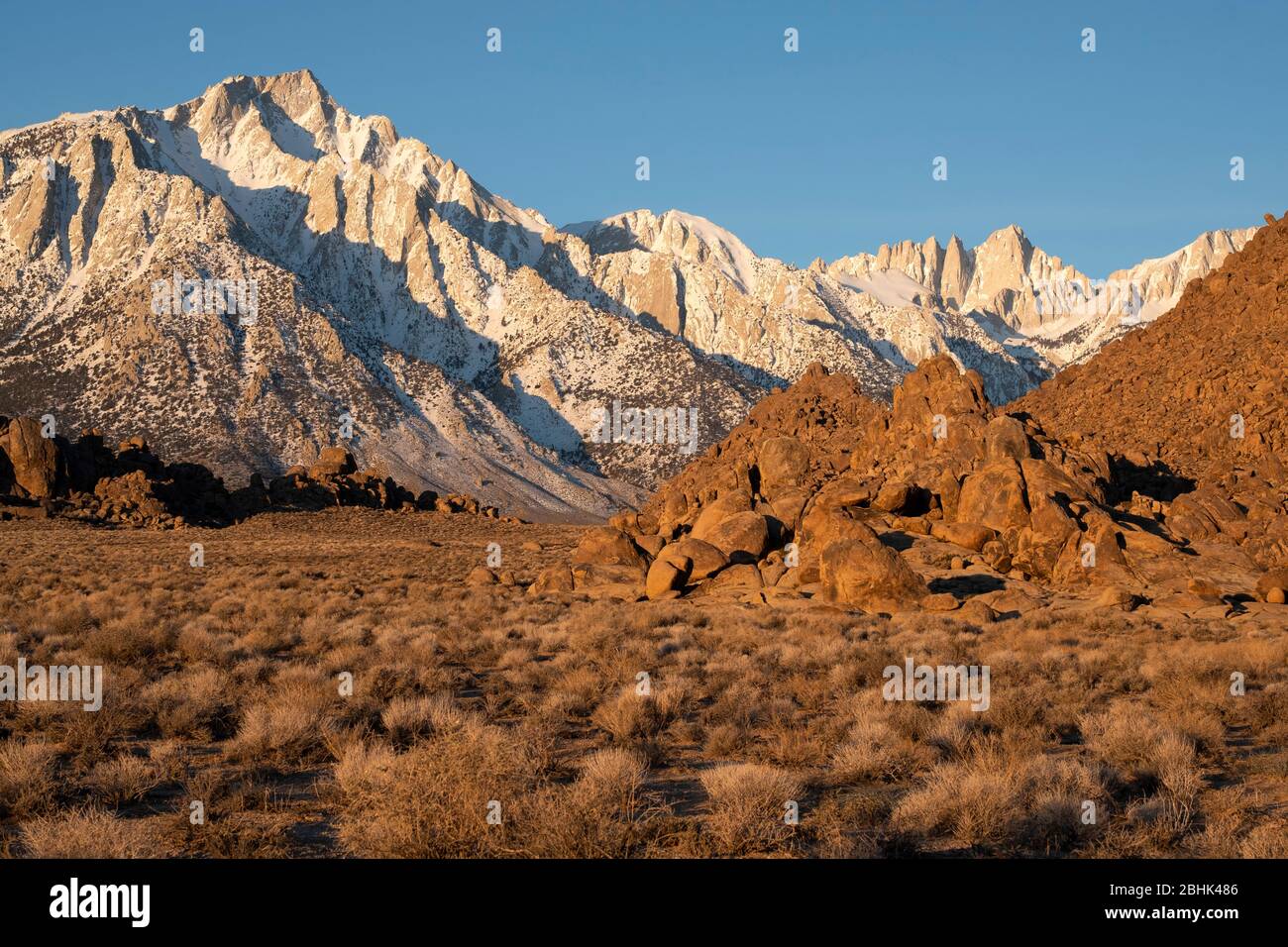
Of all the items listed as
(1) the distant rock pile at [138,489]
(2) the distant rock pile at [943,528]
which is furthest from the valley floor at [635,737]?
(1) the distant rock pile at [138,489]

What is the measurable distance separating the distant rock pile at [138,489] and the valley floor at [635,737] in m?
40.6

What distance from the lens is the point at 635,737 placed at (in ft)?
39.8

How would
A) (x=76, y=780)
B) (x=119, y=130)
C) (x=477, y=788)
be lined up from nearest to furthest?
(x=477, y=788)
(x=76, y=780)
(x=119, y=130)

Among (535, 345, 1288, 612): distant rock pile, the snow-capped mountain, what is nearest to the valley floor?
(535, 345, 1288, 612): distant rock pile

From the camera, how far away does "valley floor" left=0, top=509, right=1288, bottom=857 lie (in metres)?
8.16

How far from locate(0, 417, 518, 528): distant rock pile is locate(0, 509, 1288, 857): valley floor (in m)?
40.6

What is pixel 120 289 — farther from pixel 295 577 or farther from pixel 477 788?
pixel 477 788

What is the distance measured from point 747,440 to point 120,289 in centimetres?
12545

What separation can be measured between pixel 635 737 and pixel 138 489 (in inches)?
2392

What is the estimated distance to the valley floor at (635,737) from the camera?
8.16 m

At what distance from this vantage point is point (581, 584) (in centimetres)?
3222

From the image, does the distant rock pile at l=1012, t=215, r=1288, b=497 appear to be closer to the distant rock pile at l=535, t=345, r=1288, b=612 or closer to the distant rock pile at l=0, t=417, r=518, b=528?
the distant rock pile at l=535, t=345, r=1288, b=612
